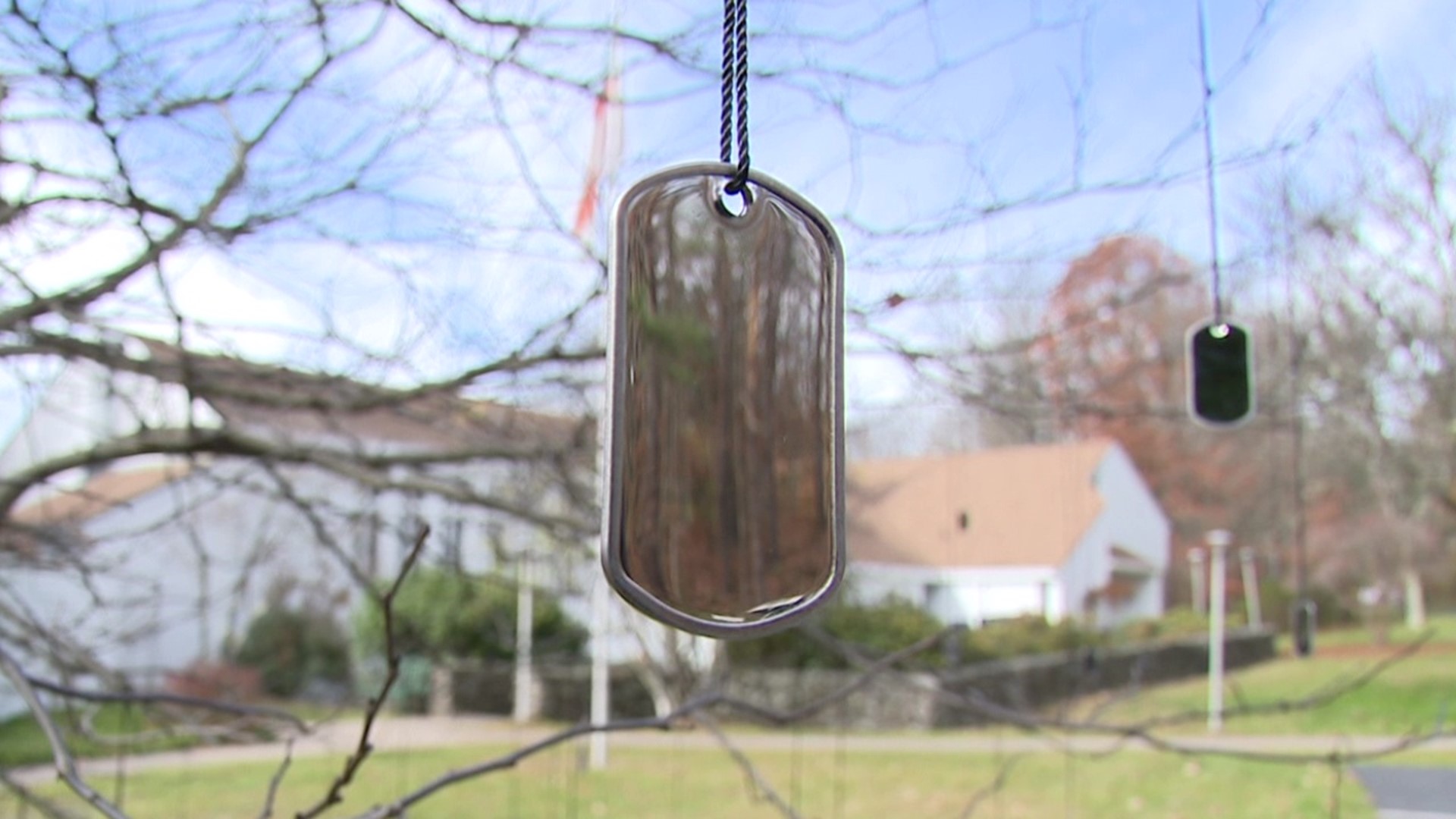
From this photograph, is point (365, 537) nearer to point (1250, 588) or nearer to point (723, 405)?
point (723, 405)

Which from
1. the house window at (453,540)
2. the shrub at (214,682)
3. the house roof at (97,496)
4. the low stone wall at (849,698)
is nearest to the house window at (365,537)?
the house window at (453,540)

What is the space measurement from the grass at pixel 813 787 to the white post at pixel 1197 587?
608 millimetres

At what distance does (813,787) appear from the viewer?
5.18 meters

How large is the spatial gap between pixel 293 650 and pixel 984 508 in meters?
6.16

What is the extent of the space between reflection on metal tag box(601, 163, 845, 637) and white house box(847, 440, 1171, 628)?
2.88m

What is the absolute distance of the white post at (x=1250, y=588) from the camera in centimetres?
421

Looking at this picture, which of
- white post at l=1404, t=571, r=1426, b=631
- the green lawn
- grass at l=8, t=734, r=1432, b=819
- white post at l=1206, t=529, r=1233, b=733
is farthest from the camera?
grass at l=8, t=734, r=1432, b=819

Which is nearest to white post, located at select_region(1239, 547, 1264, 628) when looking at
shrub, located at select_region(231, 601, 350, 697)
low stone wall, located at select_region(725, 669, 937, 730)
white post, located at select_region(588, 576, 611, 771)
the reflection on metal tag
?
low stone wall, located at select_region(725, 669, 937, 730)

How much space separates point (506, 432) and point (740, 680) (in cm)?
417

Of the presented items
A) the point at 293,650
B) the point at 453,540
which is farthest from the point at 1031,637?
the point at 293,650

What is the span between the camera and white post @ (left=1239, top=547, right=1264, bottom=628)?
4215 millimetres

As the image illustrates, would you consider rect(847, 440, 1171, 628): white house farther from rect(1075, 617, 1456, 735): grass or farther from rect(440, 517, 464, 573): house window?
rect(440, 517, 464, 573): house window

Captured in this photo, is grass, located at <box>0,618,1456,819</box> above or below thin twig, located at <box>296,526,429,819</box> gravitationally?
below

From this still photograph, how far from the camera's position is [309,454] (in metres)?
2.09
